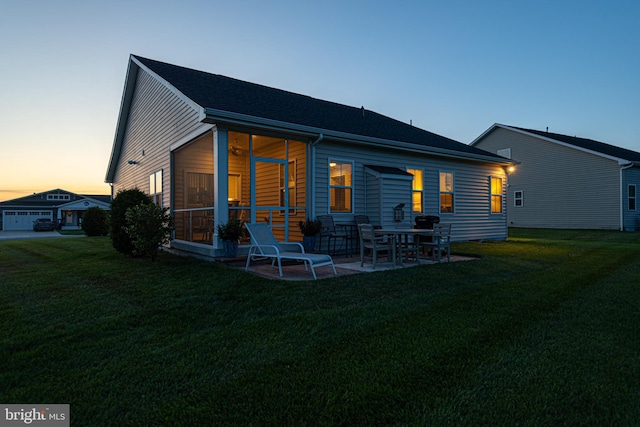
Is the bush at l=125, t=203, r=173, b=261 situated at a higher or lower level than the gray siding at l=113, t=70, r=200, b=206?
lower

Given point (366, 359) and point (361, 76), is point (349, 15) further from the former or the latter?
point (366, 359)

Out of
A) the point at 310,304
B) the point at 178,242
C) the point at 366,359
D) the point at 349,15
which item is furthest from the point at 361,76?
the point at 366,359

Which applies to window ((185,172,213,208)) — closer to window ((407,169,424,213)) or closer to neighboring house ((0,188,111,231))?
window ((407,169,424,213))

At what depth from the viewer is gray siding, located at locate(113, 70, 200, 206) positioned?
8.95m

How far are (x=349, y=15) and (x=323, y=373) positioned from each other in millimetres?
12200

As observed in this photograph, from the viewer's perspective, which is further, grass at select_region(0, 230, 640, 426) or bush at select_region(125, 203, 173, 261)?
bush at select_region(125, 203, 173, 261)

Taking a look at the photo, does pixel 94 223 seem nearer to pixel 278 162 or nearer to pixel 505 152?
pixel 278 162

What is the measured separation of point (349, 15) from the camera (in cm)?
1188

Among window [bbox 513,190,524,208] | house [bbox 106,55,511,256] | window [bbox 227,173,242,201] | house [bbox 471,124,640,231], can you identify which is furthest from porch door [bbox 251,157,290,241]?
window [bbox 513,190,524,208]

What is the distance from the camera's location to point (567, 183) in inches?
776

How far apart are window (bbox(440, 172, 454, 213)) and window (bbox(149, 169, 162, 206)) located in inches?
331

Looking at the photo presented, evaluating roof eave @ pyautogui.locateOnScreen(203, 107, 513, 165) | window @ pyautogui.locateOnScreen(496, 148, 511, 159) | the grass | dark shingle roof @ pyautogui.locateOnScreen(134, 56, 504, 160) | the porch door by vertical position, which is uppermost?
window @ pyautogui.locateOnScreen(496, 148, 511, 159)

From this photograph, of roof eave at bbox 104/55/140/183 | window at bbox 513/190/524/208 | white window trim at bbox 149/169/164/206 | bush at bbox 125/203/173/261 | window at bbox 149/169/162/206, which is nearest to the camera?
bush at bbox 125/203/173/261

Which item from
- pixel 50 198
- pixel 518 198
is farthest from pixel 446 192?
pixel 50 198
